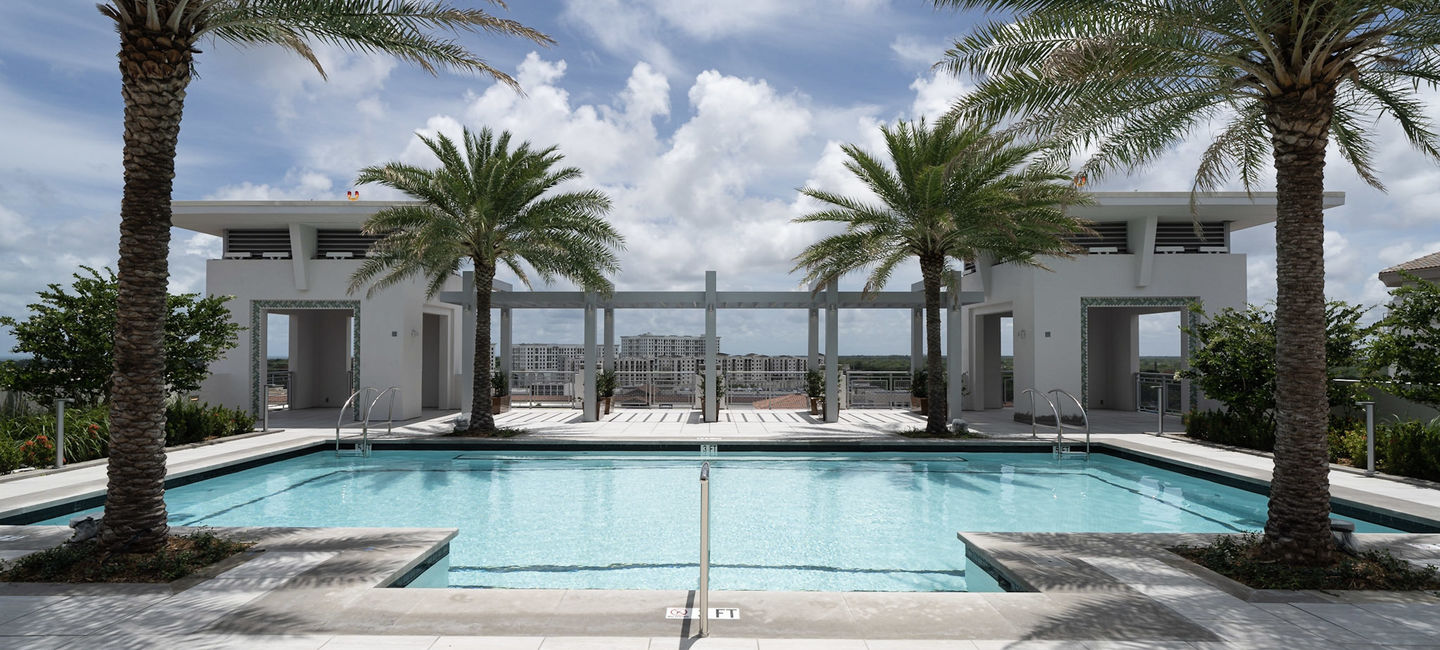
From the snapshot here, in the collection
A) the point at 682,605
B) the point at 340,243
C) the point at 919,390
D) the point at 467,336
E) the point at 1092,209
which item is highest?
the point at 1092,209

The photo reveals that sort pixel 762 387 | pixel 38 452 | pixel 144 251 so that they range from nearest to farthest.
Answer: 1. pixel 144 251
2. pixel 38 452
3. pixel 762 387

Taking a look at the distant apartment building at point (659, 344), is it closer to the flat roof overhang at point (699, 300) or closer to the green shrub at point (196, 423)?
the flat roof overhang at point (699, 300)

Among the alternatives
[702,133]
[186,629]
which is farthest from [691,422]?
[186,629]

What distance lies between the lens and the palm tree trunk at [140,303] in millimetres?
5215

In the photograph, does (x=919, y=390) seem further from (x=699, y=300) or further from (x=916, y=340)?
(x=699, y=300)

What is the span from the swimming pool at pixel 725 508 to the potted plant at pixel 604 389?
17.4 feet

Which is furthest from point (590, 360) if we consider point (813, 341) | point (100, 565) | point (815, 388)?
point (100, 565)

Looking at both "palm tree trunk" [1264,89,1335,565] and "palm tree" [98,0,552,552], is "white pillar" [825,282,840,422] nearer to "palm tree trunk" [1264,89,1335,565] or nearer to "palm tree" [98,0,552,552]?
"palm tree trunk" [1264,89,1335,565]

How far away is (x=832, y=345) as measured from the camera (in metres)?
16.0

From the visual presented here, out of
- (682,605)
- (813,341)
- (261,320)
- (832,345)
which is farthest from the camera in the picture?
(813,341)

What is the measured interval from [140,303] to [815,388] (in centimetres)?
1527

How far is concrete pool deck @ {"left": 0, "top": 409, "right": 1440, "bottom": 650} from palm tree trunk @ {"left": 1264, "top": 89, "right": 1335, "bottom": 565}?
0.70 m

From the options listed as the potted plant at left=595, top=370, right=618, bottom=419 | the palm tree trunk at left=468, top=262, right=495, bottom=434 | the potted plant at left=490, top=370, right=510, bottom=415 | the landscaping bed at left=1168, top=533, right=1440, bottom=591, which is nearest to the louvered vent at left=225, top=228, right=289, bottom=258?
the potted plant at left=490, top=370, right=510, bottom=415

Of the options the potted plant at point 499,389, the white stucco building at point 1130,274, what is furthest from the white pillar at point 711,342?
the white stucco building at point 1130,274
